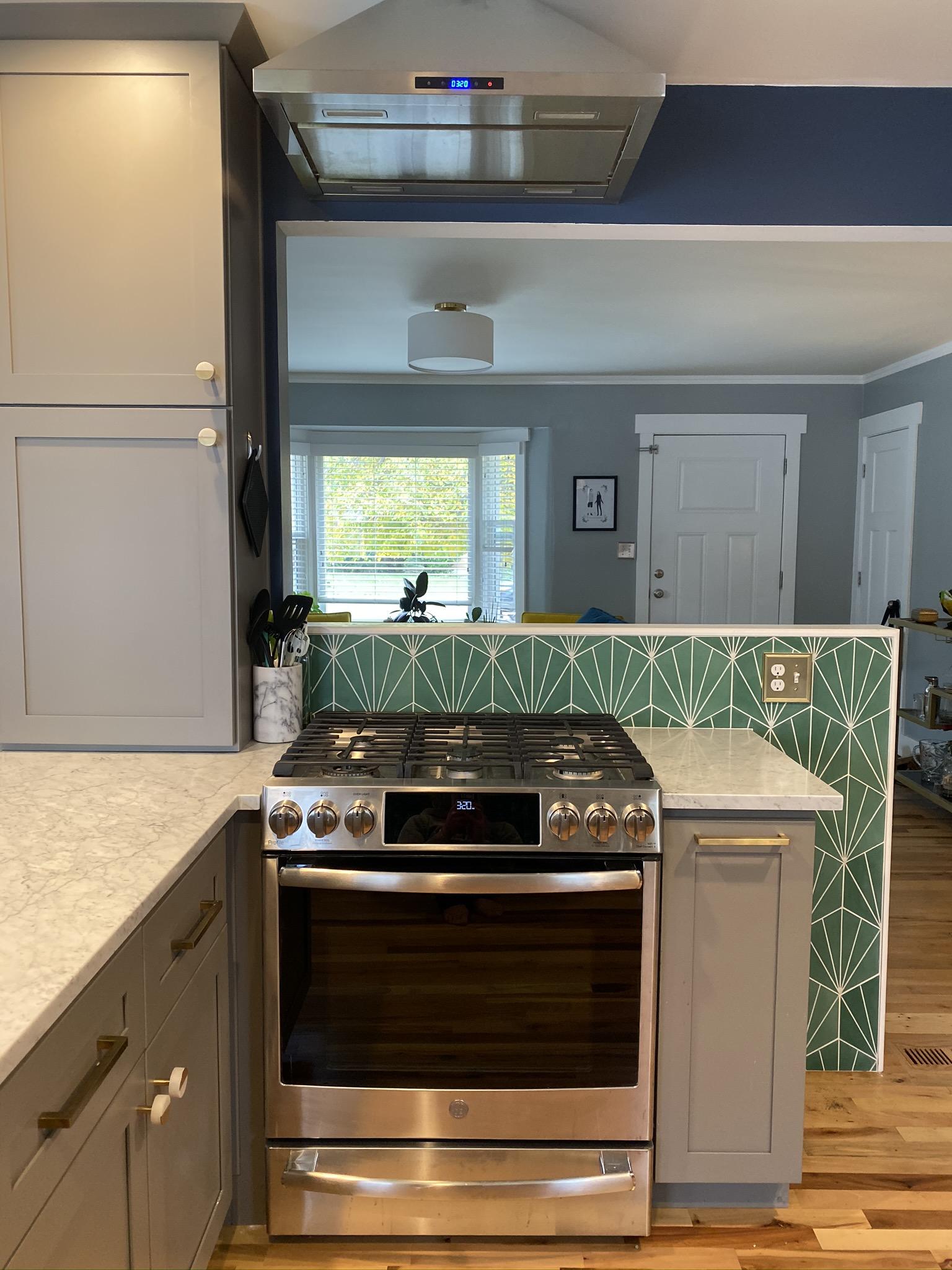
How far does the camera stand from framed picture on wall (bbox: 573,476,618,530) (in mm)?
6949

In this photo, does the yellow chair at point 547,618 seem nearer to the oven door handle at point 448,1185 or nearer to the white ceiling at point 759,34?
the white ceiling at point 759,34

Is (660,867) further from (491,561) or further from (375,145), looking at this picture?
(491,561)

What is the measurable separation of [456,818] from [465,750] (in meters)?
0.23

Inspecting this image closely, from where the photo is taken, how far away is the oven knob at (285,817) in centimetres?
167

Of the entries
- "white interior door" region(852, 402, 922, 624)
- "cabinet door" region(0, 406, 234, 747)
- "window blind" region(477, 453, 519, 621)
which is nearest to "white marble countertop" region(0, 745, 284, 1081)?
"cabinet door" region(0, 406, 234, 747)

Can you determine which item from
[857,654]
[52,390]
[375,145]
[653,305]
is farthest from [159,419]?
[653,305]

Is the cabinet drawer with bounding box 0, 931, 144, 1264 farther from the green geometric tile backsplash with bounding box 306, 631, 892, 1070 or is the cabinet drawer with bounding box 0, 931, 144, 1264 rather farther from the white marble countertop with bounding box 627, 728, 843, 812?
the green geometric tile backsplash with bounding box 306, 631, 892, 1070

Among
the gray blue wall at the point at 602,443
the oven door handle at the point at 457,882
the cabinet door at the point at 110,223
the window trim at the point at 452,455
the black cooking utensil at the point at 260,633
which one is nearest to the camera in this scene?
the oven door handle at the point at 457,882

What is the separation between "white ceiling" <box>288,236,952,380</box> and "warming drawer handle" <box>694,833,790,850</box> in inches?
78.6

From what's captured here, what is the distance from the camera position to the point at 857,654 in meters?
2.30

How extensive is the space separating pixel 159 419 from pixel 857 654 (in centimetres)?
173

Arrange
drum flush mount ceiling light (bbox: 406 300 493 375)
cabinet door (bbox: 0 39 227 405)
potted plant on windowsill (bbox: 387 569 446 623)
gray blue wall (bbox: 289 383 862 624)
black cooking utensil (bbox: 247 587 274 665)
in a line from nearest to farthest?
cabinet door (bbox: 0 39 227 405) < black cooking utensil (bbox: 247 587 274 665) < drum flush mount ceiling light (bbox: 406 300 493 375) < potted plant on windowsill (bbox: 387 569 446 623) < gray blue wall (bbox: 289 383 862 624)

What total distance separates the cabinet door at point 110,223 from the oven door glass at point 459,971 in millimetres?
1075

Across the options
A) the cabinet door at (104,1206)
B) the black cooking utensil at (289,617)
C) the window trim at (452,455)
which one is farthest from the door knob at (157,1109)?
the window trim at (452,455)
